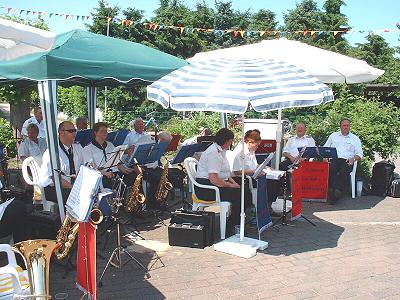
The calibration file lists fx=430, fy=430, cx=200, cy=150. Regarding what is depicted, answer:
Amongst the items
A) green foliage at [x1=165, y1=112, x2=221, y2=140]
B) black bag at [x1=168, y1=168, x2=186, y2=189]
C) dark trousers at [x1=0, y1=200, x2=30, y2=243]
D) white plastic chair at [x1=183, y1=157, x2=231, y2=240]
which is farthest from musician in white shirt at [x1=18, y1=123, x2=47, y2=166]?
green foliage at [x1=165, y1=112, x2=221, y2=140]

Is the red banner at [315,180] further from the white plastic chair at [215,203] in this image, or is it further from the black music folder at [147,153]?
the black music folder at [147,153]

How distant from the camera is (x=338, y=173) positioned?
7.80 m

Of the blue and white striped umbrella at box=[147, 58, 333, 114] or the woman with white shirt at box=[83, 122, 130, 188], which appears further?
the woman with white shirt at box=[83, 122, 130, 188]

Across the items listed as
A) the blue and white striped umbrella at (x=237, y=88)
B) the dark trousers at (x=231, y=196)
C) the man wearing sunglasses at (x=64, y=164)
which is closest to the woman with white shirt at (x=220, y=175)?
the dark trousers at (x=231, y=196)

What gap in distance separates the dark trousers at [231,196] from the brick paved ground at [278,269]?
0.36m

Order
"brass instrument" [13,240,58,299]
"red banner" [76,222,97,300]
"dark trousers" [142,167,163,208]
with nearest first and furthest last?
"brass instrument" [13,240,58,299] → "red banner" [76,222,97,300] → "dark trousers" [142,167,163,208]

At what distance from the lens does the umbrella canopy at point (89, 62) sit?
4.86 m

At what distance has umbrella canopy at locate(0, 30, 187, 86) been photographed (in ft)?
16.0

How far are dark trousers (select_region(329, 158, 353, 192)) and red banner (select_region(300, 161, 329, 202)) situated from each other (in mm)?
210

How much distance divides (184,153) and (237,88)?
2.50m

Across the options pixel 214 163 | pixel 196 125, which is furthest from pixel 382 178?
pixel 196 125

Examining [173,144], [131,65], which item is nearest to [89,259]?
[131,65]

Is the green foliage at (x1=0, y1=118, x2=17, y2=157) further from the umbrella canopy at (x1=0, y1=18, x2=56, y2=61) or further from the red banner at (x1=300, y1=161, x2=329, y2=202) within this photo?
the umbrella canopy at (x1=0, y1=18, x2=56, y2=61)

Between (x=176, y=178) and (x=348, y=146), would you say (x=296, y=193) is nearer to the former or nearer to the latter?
(x=176, y=178)
